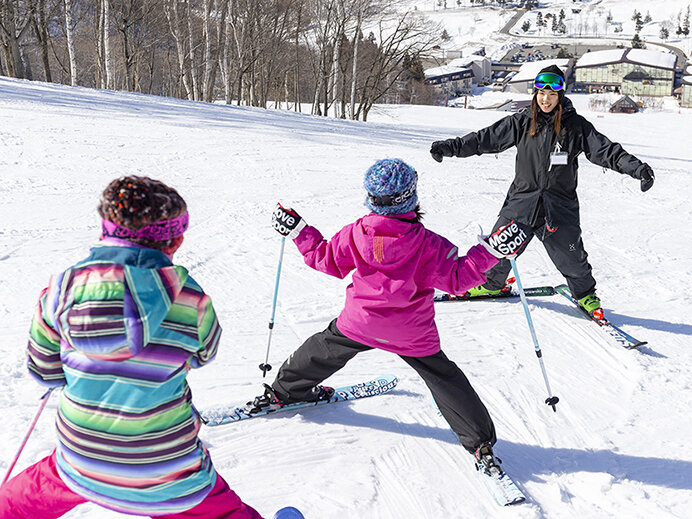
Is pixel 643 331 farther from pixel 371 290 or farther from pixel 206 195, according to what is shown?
pixel 206 195

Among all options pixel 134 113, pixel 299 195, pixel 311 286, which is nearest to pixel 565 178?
pixel 311 286

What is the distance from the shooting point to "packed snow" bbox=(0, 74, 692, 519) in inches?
99.6

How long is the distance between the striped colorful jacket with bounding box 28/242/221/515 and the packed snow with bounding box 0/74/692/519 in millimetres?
856

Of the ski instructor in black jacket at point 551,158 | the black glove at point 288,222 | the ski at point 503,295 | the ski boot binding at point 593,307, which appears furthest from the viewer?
the ski at point 503,295

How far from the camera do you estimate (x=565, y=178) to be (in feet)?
12.7

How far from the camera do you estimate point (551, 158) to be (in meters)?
3.81

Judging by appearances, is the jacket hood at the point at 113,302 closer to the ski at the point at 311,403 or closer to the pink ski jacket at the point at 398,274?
the pink ski jacket at the point at 398,274

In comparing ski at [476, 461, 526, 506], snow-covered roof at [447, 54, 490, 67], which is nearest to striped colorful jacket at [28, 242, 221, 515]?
ski at [476, 461, 526, 506]

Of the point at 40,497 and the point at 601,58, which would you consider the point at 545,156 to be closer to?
the point at 40,497

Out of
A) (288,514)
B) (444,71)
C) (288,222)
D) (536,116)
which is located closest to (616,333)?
(536,116)

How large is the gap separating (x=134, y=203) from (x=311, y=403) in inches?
75.2

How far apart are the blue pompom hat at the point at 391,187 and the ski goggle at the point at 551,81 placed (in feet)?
5.63

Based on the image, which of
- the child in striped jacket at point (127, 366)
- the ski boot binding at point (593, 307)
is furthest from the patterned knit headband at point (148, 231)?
the ski boot binding at point (593, 307)

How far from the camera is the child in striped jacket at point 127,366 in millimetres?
1372
